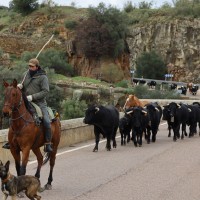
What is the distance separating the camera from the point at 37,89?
40.1 feet

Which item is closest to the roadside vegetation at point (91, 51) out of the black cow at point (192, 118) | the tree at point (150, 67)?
the tree at point (150, 67)

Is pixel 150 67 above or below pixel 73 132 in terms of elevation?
below

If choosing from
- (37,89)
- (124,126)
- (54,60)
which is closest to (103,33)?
(54,60)

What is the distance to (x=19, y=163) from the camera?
11.7 meters

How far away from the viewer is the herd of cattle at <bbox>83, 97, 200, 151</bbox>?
19969 mm

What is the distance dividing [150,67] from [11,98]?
7572cm

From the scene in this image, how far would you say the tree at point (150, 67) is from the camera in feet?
279

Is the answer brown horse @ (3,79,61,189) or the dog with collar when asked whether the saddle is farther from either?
the dog with collar

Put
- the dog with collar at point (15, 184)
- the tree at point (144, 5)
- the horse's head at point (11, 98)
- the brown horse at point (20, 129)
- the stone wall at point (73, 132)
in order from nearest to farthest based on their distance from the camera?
the dog with collar at point (15, 184) → the horse's head at point (11, 98) → the brown horse at point (20, 129) → the stone wall at point (73, 132) → the tree at point (144, 5)

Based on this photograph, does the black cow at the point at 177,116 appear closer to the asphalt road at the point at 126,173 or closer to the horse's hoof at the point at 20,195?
the asphalt road at the point at 126,173

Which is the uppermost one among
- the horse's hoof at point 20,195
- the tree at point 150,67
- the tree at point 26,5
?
the tree at point 26,5

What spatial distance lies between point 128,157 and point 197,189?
5818mm

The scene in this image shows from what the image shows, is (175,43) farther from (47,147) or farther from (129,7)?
(47,147)

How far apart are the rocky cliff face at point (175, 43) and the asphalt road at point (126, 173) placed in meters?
75.4
